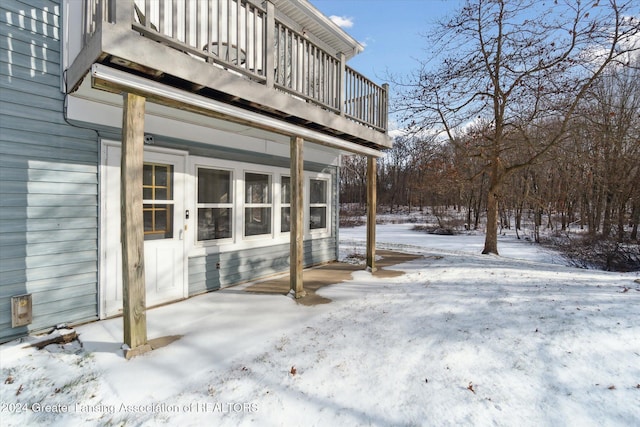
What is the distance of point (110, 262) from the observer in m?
3.62

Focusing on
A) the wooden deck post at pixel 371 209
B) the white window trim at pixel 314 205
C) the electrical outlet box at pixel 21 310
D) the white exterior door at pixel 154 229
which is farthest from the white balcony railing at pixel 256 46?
the electrical outlet box at pixel 21 310

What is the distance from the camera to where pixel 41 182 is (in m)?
3.14

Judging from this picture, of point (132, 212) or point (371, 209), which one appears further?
point (371, 209)

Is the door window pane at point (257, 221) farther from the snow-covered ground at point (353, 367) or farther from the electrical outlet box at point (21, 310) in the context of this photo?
the electrical outlet box at point (21, 310)

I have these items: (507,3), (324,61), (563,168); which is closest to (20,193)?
(324,61)

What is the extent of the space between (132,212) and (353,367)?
7.58ft

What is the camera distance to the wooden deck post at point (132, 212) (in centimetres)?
265

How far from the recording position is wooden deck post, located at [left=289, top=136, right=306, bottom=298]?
4.38 meters

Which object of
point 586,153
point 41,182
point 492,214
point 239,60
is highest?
point 239,60

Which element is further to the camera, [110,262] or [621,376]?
[110,262]

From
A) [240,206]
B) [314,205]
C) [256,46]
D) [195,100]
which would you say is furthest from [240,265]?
[256,46]

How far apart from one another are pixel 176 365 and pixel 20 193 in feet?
7.49

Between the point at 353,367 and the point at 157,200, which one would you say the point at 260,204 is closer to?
the point at 157,200

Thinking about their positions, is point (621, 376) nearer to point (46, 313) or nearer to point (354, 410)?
point (354, 410)
